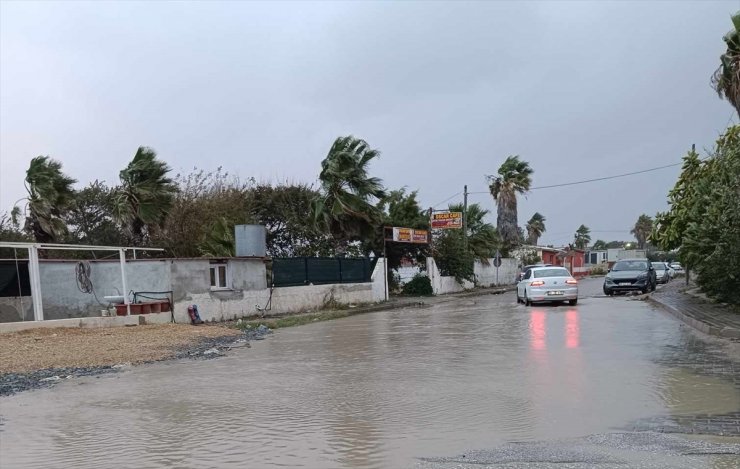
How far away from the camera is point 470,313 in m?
22.0

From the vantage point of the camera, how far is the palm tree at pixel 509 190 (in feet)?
166

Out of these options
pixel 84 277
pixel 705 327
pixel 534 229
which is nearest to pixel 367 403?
pixel 705 327

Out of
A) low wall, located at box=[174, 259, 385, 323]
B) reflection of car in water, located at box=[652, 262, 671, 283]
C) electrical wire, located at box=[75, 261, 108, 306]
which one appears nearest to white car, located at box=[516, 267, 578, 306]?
low wall, located at box=[174, 259, 385, 323]

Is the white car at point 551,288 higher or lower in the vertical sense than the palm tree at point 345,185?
lower

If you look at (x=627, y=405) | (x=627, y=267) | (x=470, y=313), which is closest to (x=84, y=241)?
(x=470, y=313)

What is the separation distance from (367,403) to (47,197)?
19889 millimetres

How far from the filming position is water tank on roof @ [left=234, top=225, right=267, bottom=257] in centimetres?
2233

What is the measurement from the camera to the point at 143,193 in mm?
23328

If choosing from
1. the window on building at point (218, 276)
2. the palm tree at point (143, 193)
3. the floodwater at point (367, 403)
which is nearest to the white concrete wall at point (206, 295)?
the window on building at point (218, 276)

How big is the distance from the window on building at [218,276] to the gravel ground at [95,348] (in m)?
3.13

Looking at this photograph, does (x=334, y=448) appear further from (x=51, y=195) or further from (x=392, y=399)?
(x=51, y=195)

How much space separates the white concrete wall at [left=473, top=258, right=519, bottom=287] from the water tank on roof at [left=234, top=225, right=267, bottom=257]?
72.5ft

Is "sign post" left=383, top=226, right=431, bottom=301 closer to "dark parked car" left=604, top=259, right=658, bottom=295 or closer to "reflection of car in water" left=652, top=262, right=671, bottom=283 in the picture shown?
"dark parked car" left=604, top=259, right=658, bottom=295

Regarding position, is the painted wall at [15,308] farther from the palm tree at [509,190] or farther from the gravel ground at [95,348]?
the palm tree at [509,190]
